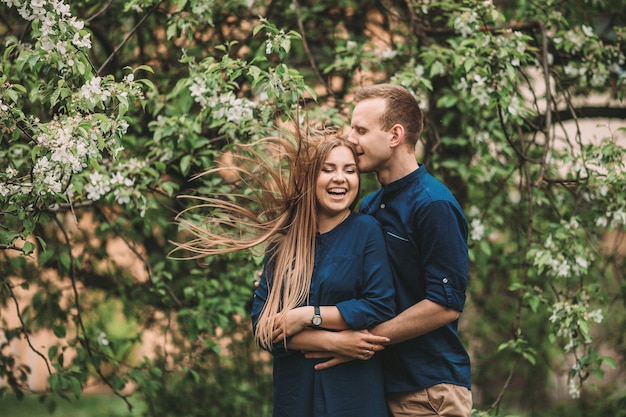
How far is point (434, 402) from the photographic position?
3.09 meters

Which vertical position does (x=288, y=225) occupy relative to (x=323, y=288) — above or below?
above

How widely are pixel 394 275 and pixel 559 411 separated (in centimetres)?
446

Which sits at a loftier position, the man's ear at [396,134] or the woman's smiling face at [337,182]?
the man's ear at [396,134]

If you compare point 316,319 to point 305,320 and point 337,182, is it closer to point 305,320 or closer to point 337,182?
point 305,320

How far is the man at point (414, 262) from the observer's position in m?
3.03

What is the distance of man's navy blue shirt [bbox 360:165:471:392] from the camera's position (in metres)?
3.02

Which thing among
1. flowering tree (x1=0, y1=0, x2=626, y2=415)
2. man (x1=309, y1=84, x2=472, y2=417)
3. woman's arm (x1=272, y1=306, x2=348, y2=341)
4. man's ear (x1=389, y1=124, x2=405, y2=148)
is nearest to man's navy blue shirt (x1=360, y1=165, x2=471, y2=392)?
man (x1=309, y1=84, x2=472, y2=417)

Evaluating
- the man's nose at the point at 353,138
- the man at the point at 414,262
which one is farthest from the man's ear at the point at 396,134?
the man's nose at the point at 353,138

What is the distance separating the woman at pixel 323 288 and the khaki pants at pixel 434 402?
9cm

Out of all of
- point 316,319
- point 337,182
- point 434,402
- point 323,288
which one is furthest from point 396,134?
point 434,402

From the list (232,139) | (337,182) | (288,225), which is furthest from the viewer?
(232,139)

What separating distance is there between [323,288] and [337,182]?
17.0 inches

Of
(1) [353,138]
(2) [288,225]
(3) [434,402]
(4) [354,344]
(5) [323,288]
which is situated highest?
(1) [353,138]

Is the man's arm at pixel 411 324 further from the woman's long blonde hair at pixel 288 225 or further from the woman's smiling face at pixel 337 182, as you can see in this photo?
the woman's smiling face at pixel 337 182
